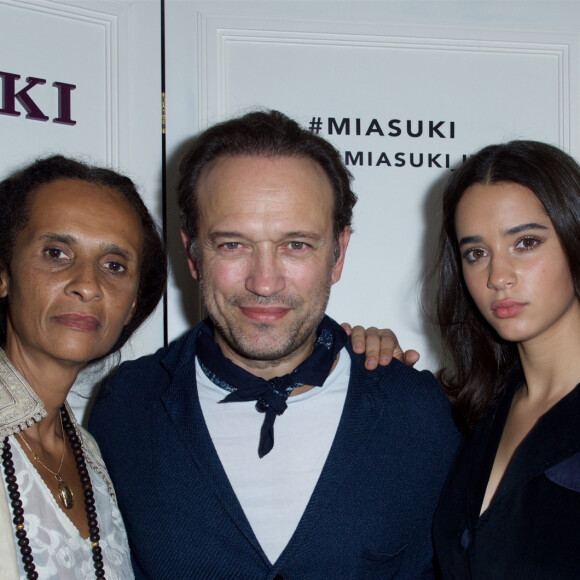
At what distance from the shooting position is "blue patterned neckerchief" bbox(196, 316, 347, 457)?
1.76 meters

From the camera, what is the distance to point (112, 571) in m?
1.62

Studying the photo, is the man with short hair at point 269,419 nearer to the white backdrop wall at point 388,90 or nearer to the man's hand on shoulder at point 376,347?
the man's hand on shoulder at point 376,347

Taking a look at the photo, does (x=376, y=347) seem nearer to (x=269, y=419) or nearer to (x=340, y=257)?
(x=340, y=257)

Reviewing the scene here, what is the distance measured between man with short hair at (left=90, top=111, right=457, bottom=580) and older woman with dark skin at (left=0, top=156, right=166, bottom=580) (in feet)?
0.47

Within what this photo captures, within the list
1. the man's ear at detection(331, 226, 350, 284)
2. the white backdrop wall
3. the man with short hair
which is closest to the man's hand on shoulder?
the man with short hair

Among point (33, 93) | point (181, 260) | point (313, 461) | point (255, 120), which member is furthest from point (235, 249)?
point (33, 93)

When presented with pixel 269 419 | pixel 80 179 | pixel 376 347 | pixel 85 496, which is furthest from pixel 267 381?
pixel 80 179

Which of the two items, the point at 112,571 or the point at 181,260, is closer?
the point at 112,571

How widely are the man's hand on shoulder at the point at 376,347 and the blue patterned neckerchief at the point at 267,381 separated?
0.06 metres

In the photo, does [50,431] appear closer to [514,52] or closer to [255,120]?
[255,120]

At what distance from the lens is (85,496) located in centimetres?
168

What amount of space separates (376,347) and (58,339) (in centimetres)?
86

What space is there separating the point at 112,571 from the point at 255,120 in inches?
49.1

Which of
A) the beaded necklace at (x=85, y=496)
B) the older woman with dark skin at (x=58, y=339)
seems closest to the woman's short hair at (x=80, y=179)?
the older woman with dark skin at (x=58, y=339)
